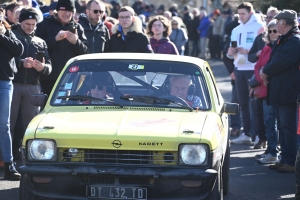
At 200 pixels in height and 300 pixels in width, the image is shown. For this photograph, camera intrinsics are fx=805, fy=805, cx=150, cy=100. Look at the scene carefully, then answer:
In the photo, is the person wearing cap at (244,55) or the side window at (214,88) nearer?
the side window at (214,88)

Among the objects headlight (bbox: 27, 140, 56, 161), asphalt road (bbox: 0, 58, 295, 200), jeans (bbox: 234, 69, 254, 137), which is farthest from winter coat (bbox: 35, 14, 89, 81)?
headlight (bbox: 27, 140, 56, 161)

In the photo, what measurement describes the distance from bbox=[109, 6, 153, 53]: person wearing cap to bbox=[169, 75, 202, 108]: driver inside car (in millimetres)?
4154

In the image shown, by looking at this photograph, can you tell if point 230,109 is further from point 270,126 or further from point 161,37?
point 161,37

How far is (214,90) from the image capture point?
842 cm

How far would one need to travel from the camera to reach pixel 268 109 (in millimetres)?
11586

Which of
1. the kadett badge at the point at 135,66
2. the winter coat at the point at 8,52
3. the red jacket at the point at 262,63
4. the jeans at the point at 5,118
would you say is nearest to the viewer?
the kadett badge at the point at 135,66

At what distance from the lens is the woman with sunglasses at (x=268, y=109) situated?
11438mm

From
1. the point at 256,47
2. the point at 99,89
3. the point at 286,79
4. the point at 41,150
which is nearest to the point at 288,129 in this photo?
the point at 286,79

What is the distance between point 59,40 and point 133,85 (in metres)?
3.36

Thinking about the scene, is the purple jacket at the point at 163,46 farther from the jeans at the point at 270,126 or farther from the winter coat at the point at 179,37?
the winter coat at the point at 179,37

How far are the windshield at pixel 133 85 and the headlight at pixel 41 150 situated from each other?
38.9 inches

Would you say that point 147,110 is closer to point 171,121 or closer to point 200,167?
point 171,121

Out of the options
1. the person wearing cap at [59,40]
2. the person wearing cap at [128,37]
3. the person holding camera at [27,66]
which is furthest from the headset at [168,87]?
the person wearing cap at [128,37]

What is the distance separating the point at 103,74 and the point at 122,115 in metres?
0.82
